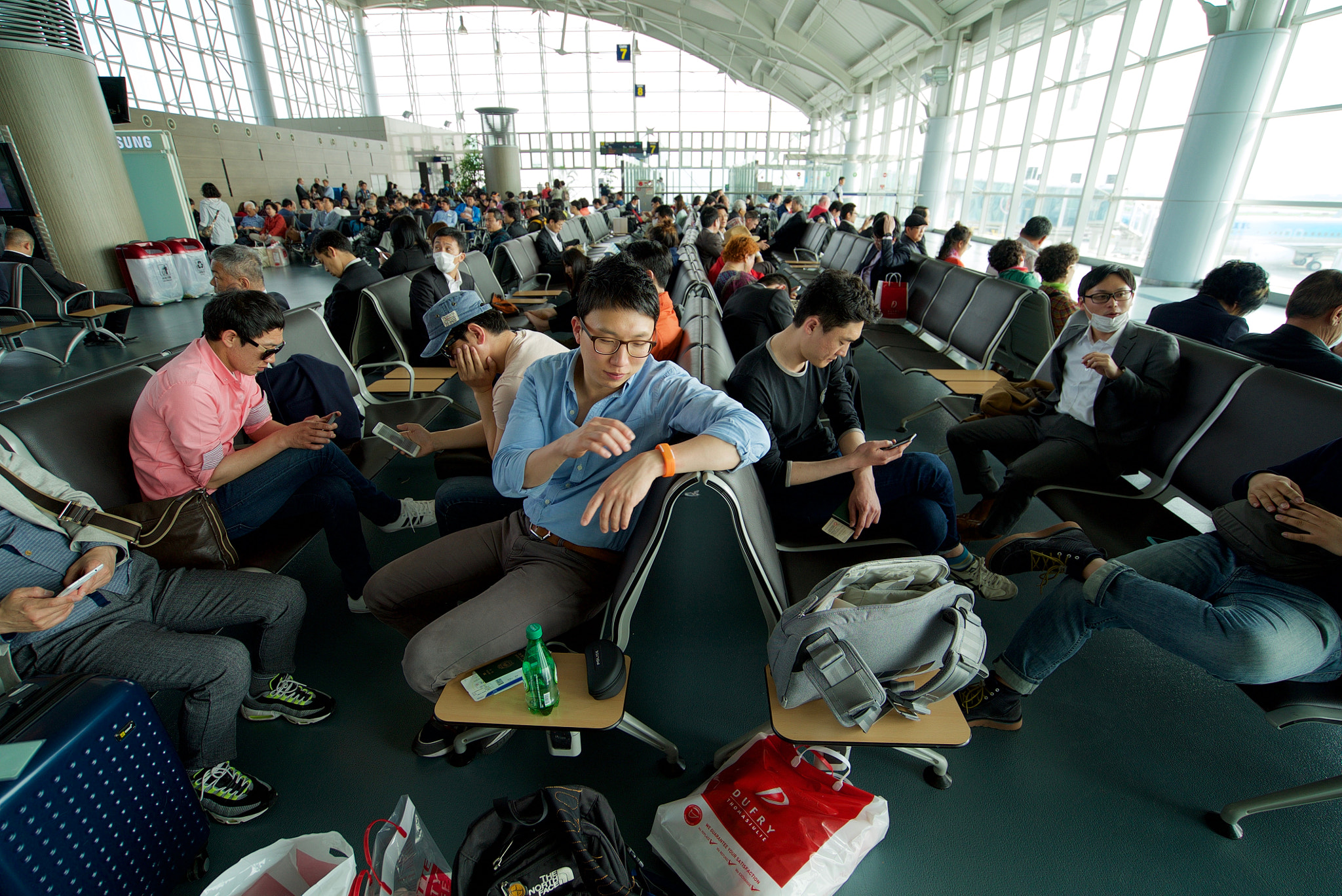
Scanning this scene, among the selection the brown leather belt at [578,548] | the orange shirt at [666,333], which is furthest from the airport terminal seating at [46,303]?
the brown leather belt at [578,548]

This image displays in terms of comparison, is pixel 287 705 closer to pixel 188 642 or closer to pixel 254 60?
pixel 188 642

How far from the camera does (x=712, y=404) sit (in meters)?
1.59

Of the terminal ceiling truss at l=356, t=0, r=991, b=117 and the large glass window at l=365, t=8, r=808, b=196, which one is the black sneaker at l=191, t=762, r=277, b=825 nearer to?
the terminal ceiling truss at l=356, t=0, r=991, b=117

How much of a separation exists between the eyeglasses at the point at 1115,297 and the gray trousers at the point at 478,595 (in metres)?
2.53

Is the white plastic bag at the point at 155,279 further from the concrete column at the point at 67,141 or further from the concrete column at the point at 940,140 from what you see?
the concrete column at the point at 940,140

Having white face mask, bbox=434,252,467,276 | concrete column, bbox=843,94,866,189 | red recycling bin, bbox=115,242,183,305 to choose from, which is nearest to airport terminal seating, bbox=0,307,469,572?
white face mask, bbox=434,252,467,276

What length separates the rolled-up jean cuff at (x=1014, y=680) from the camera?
1.92m

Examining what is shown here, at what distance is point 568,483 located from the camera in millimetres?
1731

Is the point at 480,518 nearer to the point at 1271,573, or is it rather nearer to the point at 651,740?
the point at 651,740

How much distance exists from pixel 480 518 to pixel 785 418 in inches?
49.0

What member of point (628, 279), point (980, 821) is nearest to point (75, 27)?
point (628, 279)

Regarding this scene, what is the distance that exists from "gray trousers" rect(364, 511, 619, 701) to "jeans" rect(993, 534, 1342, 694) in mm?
1399

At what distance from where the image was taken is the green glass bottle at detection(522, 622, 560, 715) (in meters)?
1.36

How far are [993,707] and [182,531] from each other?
2644mm
